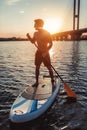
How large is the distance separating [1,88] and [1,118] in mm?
4207

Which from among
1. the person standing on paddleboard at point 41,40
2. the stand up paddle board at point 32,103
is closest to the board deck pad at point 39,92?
the stand up paddle board at point 32,103

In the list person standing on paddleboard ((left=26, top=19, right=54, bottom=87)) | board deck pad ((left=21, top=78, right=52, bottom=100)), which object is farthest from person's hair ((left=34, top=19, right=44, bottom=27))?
board deck pad ((left=21, top=78, right=52, bottom=100))

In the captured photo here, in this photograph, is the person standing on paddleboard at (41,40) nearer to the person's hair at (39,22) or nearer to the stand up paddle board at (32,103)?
the person's hair at (39,22)

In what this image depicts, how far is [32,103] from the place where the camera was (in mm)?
7816

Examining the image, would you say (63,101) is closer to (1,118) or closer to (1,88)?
(1,118)

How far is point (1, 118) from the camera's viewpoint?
8.17 m

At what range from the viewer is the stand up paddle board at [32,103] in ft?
22.9

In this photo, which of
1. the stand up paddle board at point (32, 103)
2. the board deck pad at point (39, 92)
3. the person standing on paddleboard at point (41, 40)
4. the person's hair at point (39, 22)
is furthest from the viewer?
the person standing on paddleboard at point (41, 40)

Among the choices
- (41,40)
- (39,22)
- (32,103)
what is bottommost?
(32,103)

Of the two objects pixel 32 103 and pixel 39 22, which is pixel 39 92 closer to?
pixel 32 103

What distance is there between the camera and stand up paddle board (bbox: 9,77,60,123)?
6976 mm

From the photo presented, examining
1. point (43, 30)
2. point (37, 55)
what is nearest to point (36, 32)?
point (43, 30)

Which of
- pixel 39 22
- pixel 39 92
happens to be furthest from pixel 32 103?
pixel 39 22

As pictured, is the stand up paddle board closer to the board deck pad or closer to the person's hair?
the board deck pad
